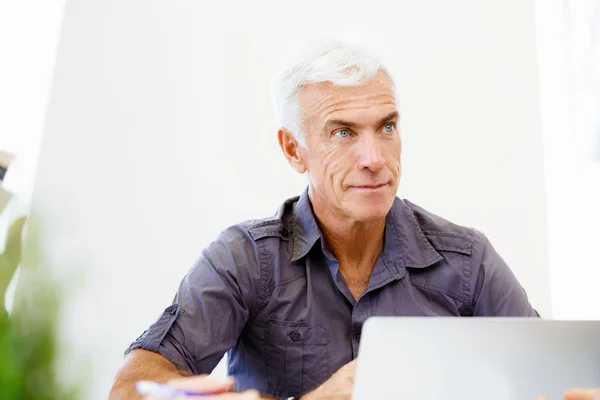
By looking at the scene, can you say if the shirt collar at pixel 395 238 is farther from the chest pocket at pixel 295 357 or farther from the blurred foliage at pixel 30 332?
the blurred foliage at pixel 30 332

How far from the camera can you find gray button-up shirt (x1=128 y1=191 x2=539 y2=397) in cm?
145

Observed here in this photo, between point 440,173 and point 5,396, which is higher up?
point 440,173

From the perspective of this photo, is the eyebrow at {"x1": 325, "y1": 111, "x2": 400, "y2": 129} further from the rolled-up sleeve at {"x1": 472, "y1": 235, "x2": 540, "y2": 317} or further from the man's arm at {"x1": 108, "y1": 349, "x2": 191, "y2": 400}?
the man's arm at {"x1": 108, "y1": 349, "x2": 191, "y2": 400}

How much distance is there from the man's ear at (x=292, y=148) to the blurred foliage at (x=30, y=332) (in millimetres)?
1316

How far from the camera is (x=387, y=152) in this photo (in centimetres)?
151

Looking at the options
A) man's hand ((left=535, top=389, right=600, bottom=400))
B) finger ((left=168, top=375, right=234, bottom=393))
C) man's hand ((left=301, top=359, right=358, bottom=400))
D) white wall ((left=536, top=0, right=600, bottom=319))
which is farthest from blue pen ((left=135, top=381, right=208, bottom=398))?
white wall ((left=536, top=0, right=600, bottom=319))

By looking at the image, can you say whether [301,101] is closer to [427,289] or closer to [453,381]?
[427,289]

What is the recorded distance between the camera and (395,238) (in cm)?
159

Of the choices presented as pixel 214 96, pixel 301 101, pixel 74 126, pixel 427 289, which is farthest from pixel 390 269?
pixel 74 126

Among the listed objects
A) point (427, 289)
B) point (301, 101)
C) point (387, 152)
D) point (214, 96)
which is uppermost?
point (214, 96)

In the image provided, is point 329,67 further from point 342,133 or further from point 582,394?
point 582,394

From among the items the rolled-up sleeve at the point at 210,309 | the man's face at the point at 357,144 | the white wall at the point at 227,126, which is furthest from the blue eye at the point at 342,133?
the white wall at the point at 227,126

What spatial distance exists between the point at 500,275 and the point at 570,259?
3.48 feet

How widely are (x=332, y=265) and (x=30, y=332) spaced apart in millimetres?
1216
